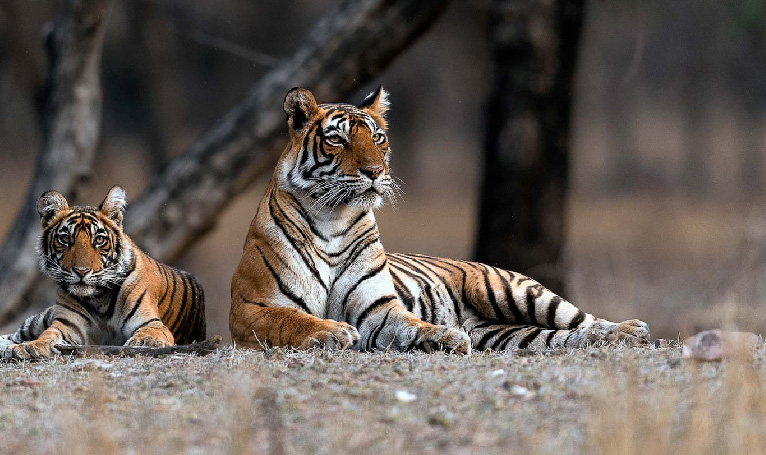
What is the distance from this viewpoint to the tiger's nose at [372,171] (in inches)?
230

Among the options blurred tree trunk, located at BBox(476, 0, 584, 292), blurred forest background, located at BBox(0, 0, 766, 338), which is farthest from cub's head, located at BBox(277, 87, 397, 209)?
blurred forest background, located at BBox(0, 0, 766, 338)

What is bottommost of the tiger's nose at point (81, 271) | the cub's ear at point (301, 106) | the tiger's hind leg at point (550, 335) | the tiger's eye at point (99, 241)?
the tiger's hind leg at point (550, 335)

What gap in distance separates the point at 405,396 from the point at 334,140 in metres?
2.24

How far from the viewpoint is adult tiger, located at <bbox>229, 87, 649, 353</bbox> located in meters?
5.84

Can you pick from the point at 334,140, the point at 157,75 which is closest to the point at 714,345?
the point at 334,140

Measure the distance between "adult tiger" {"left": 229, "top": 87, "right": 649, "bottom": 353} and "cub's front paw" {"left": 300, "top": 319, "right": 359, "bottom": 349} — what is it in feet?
0.18

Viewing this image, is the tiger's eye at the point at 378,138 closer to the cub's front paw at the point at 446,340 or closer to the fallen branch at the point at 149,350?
the cub's front paw at the point at 446,340

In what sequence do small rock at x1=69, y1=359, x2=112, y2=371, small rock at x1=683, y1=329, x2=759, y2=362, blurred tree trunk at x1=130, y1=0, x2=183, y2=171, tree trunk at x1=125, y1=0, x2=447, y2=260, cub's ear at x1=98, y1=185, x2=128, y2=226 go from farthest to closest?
blurred tree trunk at x1=130, y1=0, x2=183, y2=171, tree trunk at x1=125, y1=0, x2=447, y2=260, cub's ear at x1=98, y1=185, x2=128, y2=226, small rock at x1=69, y1=359, x2=112, y2=371, small rock at x1=683, y1=329, x2=759, y2=362

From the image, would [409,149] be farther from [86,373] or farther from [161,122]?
[86,373]

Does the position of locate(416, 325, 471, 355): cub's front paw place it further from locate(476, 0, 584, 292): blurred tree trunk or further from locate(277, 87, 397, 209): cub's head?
locate(476, 0, 584, 292): blurred tree trunk

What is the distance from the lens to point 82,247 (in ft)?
19.4

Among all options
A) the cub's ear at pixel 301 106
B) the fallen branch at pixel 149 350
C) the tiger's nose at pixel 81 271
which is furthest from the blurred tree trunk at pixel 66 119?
the fallen branch at pixel 149 350

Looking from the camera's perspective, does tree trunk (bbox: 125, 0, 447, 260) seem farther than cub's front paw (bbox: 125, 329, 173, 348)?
Yes

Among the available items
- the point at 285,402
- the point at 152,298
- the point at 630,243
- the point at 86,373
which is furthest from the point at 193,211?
the point at 630,243
